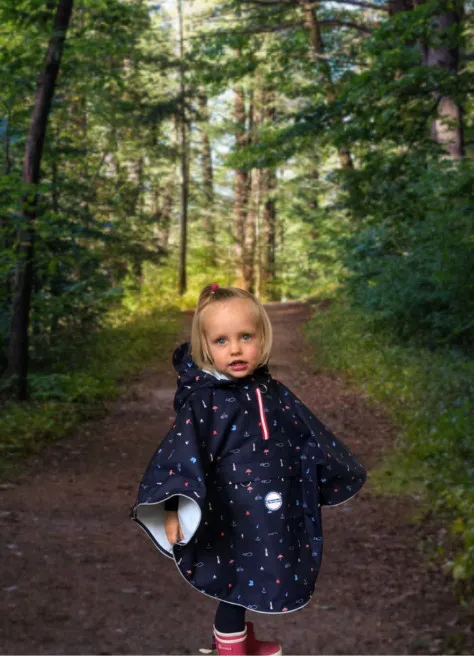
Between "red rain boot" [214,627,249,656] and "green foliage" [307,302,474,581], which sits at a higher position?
"red rain boot" [214,627,249,656]

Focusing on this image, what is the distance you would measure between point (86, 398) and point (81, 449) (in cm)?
251

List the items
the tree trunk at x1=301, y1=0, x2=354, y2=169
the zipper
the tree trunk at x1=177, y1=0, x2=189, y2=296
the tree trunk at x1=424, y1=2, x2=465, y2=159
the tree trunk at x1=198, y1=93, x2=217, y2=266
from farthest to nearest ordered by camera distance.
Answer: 1. the tree trunk at x1=198, y1=93, x2=217, y2=266
2. the tree trunk at x1=177, y1=0, x2=189, y2=296
3. the tree trunk at x1=301, y1=0, x2=354, y2=169
4. the tree trunk at x1=424, y1=2, x2=465, y2=159
5. the zipper

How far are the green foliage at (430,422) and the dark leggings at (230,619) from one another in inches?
135

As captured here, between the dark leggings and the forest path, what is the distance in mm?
2475

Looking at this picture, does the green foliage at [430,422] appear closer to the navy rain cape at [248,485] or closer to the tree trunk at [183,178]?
the navy rain cape at [248,485]

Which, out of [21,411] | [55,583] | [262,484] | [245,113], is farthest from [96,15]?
[245,113]

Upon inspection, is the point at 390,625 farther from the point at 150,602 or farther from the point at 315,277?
the point at 315,277

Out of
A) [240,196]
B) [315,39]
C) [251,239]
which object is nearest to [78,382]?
[315,39]

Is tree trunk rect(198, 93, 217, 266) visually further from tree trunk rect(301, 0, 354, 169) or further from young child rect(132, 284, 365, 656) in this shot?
young child rect(132, 284, 365, 656)

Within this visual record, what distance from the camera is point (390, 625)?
5.61 m

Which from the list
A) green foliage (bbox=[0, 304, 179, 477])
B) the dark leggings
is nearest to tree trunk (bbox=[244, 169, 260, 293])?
green foliage (bbox=[0, 304, 179, 477])

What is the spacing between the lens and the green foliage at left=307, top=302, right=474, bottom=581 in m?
6.92

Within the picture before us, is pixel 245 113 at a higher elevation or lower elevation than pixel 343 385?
higher

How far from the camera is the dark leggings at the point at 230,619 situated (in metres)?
2.85
